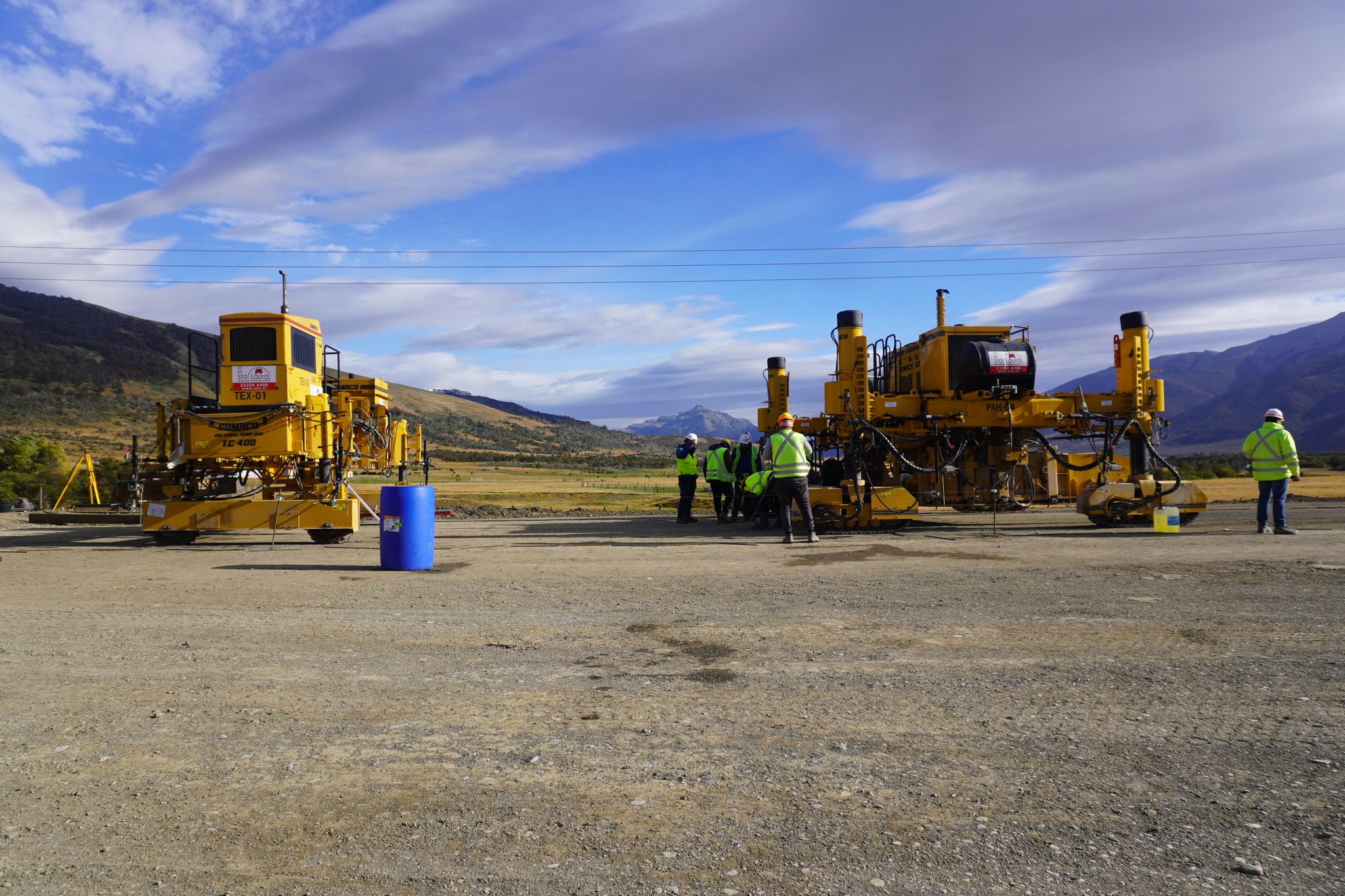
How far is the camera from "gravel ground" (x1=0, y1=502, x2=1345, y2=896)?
10.1 feet

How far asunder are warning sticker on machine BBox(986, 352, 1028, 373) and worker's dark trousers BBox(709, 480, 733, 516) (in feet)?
19.4

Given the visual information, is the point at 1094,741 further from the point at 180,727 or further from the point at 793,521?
the point at 793,521

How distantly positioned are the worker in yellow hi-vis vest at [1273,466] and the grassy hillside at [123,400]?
26.8 m

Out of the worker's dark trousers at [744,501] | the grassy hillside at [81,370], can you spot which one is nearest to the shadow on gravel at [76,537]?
the worker's dark trousers at [744,501]

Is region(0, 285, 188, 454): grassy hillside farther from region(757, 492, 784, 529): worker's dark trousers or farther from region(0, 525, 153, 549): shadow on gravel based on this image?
region(757, 492, 784, 529): worker's dark trousers

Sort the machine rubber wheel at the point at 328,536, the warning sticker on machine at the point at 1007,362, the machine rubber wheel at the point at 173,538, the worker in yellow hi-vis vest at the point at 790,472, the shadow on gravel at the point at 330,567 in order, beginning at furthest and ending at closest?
the warning sticker on machine at the point at 1007,362 < the machine rubber wheel at the point at 328,536 < the machine rubber wheel at the point at 173,538 < the worker in yellow hi-vis vest at the point at 790,472 < the shadow on gravel at the point at 330,567

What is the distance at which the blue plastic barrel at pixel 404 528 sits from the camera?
10461 millimetres

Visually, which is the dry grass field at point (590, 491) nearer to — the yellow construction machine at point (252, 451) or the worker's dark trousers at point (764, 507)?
the worker's dark trousers at point (764, 507)

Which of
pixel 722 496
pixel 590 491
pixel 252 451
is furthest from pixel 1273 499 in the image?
pixel 590 491

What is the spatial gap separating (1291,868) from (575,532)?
13427mm

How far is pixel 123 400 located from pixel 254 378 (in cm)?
6589

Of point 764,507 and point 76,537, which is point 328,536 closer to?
point 76,537

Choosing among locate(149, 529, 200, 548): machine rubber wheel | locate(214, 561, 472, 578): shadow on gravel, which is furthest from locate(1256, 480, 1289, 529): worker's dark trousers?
locate(149, 529, 200, 548): machine rubber wheel

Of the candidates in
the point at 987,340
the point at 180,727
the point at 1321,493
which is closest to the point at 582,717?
the point at 180,727
